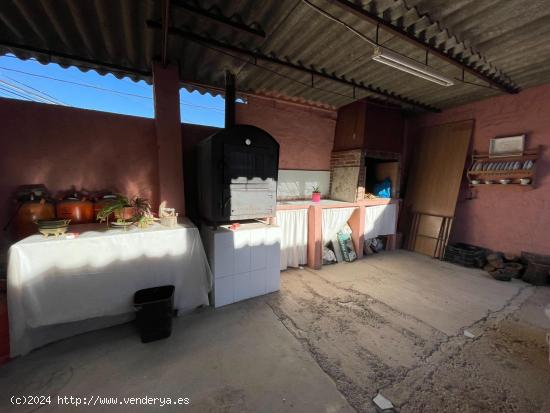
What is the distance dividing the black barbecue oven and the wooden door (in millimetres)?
3964

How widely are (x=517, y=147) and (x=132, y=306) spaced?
640cm

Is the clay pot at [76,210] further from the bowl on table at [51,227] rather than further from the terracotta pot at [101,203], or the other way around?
the bowl on table at [51,227]

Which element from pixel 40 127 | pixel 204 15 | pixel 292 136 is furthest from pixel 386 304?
pixel 40 127

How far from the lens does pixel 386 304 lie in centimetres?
298

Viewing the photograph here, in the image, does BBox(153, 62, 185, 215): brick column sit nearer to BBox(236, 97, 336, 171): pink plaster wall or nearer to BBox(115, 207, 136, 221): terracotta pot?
BBox(115, 207, 136, 221): terracotta pot

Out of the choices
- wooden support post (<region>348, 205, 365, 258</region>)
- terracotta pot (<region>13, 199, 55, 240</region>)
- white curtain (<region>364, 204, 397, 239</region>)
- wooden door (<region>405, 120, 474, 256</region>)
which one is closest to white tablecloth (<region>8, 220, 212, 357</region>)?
terracotta pot (<region>13, 199, 55, 240</region>)

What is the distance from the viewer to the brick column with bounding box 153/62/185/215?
290 centimetres

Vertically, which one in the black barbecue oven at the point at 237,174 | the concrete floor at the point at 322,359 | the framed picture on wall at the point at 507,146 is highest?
the framed picture on wall at the point at 507,146

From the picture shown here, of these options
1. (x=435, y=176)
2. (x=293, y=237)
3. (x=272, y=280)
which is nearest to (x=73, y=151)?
(x=272, y=280)

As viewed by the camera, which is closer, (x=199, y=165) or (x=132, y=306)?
(x=132, y=306)

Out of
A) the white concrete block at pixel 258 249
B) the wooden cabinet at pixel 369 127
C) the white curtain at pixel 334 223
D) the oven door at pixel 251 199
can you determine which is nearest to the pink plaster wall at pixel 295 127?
the wooden cabinet at pixel 369 127

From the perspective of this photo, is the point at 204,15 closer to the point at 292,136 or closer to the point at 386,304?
the point at 292,136

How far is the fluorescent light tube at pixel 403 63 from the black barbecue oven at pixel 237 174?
1.46 metres

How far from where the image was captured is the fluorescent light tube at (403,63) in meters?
2.29
